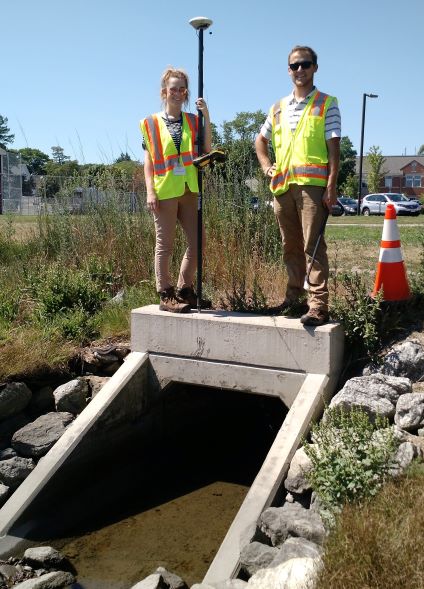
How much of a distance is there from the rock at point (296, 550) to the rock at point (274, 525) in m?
0.28

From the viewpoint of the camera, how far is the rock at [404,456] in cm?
389

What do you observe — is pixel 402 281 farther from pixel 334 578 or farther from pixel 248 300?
pixel 334 578

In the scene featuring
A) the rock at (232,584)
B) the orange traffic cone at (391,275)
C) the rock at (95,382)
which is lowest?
the rock at (232,584)

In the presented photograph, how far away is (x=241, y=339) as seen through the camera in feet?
18.7

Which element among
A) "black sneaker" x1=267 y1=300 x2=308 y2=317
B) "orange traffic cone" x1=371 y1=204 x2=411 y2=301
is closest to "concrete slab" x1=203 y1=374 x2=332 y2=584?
"black sneaker" x1=267 y1=300 x2=308 y2=317

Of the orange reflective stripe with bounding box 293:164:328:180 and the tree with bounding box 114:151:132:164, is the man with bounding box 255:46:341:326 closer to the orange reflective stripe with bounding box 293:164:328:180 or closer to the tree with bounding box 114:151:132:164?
the orange reflective stripe with bounding box 293:164:328:180

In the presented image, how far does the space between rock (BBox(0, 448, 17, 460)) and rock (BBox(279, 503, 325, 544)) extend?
2721 mm

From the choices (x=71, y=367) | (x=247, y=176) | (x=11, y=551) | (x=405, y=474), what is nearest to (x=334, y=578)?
(x=405, y=474)

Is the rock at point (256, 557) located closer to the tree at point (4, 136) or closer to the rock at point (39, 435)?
the rock at point (39, 435)

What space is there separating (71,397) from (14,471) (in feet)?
2.82

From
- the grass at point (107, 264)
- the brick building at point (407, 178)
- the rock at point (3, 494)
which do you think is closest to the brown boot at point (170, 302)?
the grass at point (107, 264)

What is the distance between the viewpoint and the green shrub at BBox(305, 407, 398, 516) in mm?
3773

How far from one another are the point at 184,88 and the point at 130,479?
350 centimetres

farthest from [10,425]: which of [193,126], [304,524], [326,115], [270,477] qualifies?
[326,115]
